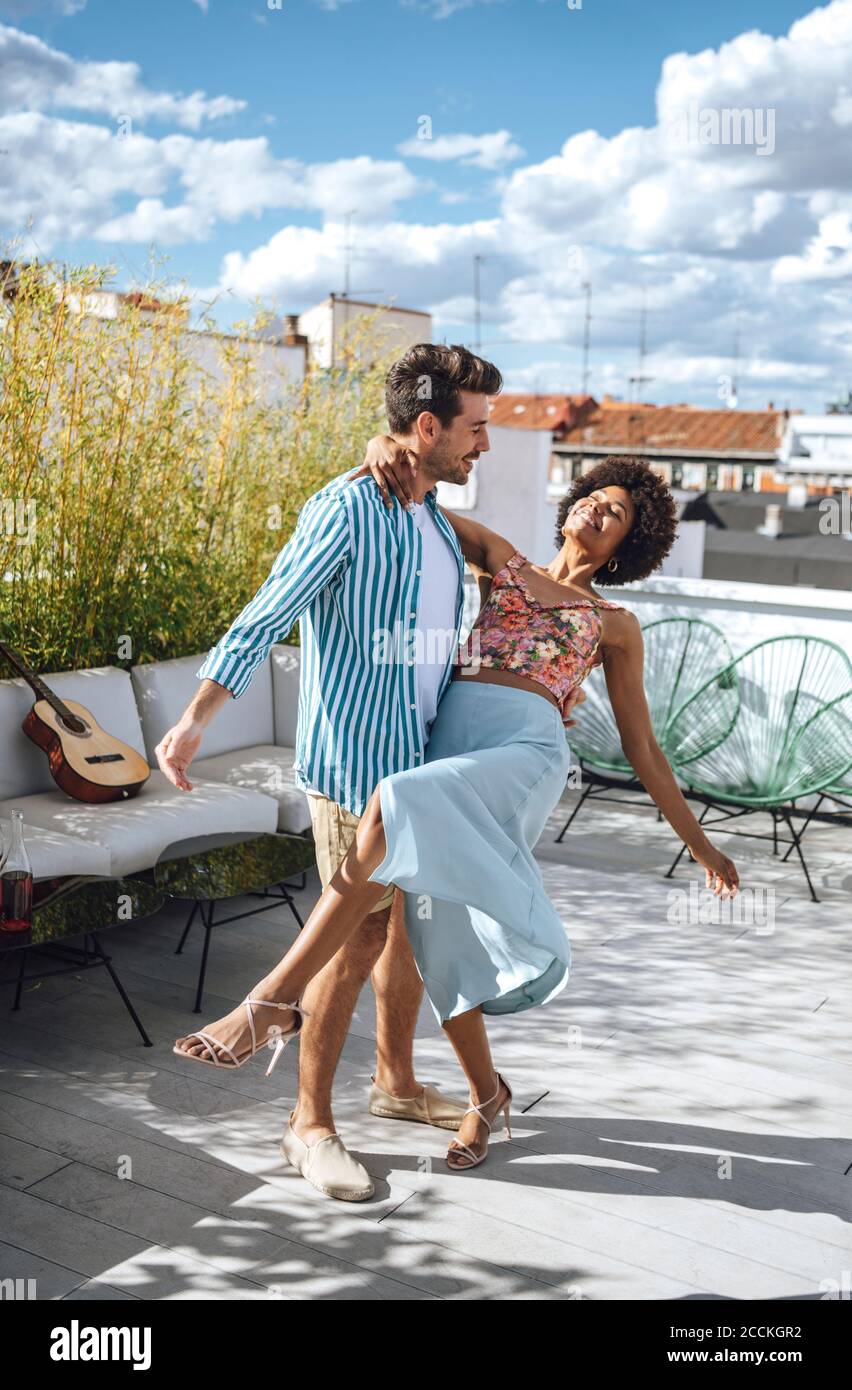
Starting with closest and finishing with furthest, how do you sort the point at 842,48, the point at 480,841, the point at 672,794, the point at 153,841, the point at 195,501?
the point at 480,841, the point at 672,794, the point at 153,841, the point at 195,501, the point at 842,48

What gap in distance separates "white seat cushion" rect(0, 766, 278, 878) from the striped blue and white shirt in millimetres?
1444

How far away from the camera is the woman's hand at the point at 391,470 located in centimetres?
229

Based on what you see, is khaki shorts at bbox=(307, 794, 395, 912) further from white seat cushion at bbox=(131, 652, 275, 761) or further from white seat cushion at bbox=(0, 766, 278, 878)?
white seat cushion at bbox=(131, 652, 275, 761)

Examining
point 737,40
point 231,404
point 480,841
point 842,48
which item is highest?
point 737,40

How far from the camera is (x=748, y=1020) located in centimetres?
341

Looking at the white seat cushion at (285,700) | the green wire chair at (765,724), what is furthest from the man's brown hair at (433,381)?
the white seat cushion at (285,700)

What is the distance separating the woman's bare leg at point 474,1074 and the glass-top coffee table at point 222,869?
0.90m

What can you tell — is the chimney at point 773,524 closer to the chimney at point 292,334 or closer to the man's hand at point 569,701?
the chimney at point 292,334

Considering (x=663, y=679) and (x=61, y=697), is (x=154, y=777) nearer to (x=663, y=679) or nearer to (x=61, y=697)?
(x=61, y=697)

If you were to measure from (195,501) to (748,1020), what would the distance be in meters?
3.01

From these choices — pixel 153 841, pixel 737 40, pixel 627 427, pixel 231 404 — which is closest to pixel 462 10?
pixel 737 40

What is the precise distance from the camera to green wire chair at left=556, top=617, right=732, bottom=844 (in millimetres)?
Answer: 5371

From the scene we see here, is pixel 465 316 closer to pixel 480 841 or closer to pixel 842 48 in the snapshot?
pixel 842 48
